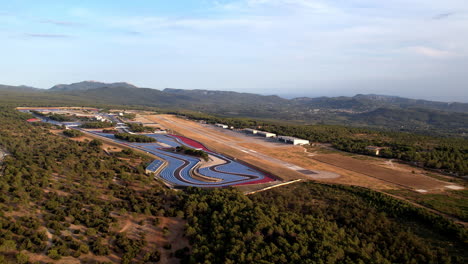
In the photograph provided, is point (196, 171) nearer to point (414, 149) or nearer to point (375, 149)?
point (375, 149)

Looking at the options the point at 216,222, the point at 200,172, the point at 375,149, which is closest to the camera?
the point at 216,222

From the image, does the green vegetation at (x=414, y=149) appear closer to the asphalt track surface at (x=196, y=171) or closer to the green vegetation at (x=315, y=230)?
the green vegetation at (x=315, y=230)

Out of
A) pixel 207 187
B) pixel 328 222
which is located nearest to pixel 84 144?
pixel 207 187

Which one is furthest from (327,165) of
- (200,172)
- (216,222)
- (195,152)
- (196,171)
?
(216,222)

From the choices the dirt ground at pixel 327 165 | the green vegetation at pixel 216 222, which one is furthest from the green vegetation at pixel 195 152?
the green vegetation at pixel 216 222

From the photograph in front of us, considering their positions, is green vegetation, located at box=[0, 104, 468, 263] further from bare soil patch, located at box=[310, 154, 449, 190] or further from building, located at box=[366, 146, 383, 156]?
building, located at box=[366, 146, 383, 156]

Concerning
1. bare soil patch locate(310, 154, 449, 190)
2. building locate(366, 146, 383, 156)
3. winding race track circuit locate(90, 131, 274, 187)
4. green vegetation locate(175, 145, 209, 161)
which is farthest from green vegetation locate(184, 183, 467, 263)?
building locate(366, 146, 383, 156)

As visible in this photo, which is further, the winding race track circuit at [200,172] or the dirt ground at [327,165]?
the dirt ground at [327,165]

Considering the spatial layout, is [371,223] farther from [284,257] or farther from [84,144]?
[84,144]

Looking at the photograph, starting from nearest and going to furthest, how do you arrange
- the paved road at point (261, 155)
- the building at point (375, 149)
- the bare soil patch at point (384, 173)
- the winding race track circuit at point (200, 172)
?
the winding race track circuit at point (200, 172) → the bare soil patch at point (384, 173) → the paved road at point (261, 155) → the building at point (375, 149)
